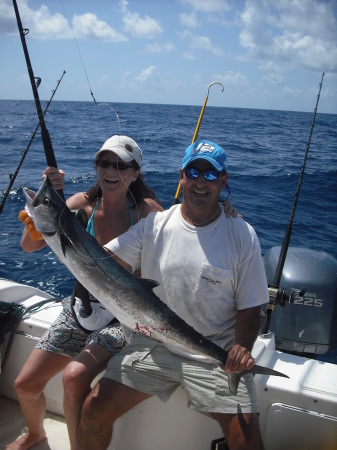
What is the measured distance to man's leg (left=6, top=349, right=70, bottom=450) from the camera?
2518mm

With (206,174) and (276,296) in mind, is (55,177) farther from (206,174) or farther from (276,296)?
(276,296)

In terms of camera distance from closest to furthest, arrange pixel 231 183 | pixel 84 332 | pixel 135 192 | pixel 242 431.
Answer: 1. pixel 242 431
2. pixel 84 332
3. pixel 135 192
4. pixel 231 183

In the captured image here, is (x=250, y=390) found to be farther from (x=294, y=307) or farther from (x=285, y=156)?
(x=285, y=156)

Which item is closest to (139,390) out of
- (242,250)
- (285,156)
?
(242,250)

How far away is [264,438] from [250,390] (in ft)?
1.43

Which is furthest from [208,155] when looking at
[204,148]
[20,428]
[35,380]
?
[20,428]

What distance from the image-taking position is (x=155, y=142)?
63.1 ft

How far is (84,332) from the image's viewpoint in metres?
2.62

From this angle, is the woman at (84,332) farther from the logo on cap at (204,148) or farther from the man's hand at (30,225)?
the logo on cap at (204,148)

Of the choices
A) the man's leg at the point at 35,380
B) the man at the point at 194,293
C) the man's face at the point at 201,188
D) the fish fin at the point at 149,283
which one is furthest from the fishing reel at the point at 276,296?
the man's leg at the point at 35,380

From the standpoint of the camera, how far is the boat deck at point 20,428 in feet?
9.04

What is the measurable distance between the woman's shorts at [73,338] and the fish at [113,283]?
1.20 feet

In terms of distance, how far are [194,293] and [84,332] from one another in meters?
0.79

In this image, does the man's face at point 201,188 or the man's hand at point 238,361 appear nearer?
the man's hand at point 238,361
